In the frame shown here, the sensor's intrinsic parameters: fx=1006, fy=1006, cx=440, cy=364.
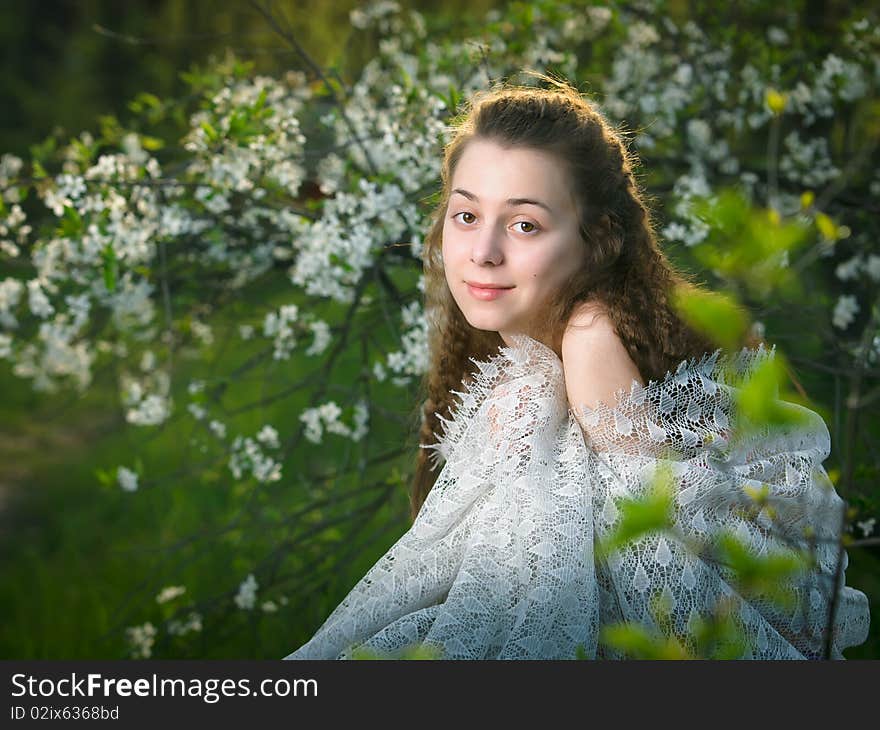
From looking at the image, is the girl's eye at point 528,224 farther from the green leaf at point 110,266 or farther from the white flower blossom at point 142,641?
the white flower blossom at point 142,641

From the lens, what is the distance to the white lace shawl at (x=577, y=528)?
151cm

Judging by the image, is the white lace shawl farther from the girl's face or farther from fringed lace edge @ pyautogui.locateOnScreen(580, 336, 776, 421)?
the girl's face

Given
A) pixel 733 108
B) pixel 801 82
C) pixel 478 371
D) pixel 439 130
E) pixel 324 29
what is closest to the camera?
pixel 478 371

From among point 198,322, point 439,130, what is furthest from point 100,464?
point 439,130

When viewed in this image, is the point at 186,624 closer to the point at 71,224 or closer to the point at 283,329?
the point at 283,329

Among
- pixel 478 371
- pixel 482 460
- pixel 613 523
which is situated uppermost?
pixel 478 371

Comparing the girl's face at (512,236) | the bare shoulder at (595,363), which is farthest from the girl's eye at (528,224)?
the bare shoulder at (595,363)

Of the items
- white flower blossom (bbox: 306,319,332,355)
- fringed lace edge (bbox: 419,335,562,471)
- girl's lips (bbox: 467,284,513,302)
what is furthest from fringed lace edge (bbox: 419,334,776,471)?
white flower blossom (bbox: 306,319,332,355)

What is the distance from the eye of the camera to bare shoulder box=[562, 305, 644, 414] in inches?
63.7

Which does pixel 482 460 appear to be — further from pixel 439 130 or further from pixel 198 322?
pixel 198 322

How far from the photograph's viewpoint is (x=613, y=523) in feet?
5.12

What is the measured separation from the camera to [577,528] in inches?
60.7

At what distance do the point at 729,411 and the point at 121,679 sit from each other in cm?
104

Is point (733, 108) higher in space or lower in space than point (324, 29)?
lower
